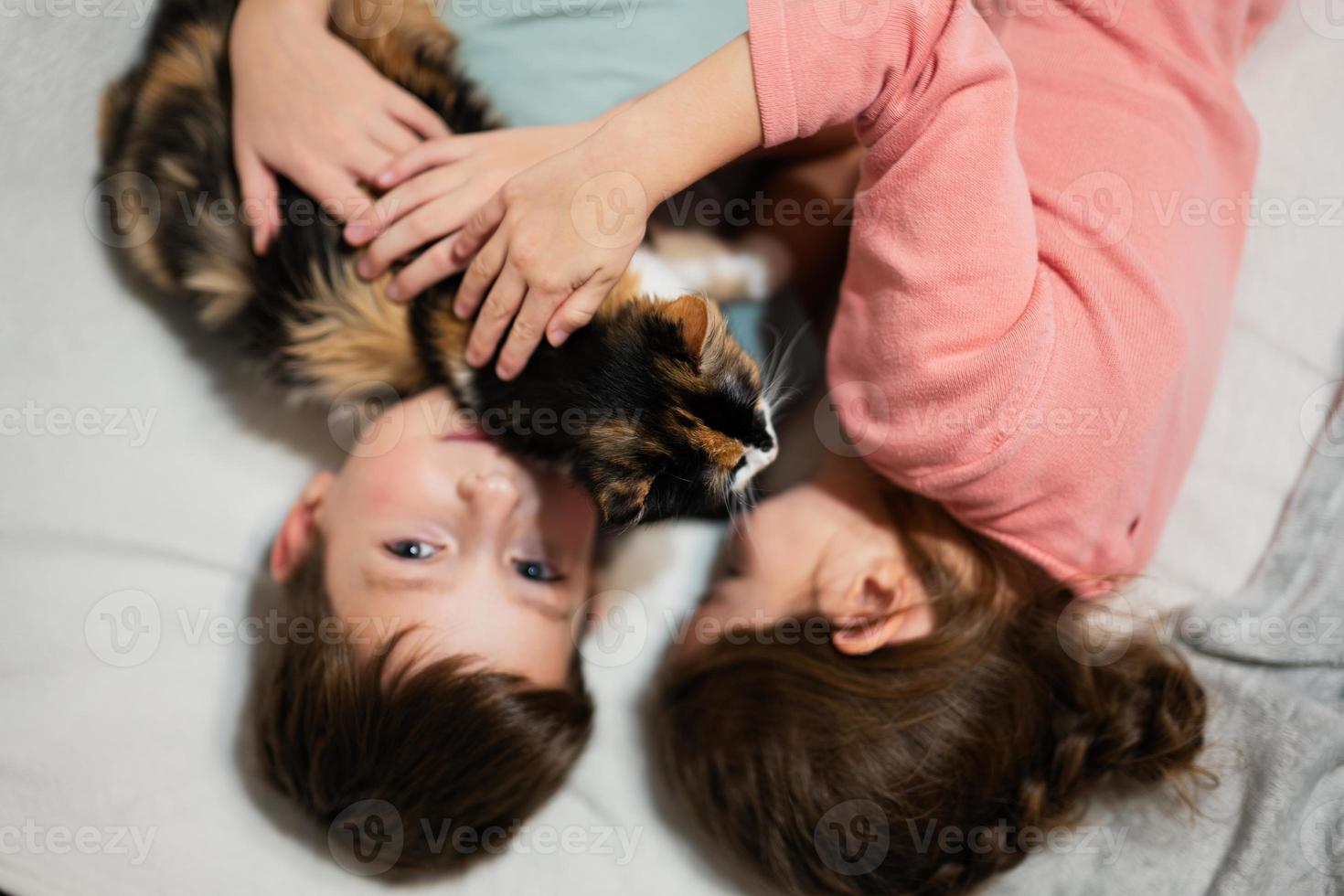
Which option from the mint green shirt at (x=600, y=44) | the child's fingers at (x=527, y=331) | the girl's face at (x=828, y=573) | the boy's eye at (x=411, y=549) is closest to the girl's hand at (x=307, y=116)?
the mint green shirt at (x=600, y=44)

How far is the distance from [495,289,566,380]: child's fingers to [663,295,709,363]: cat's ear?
0.13 meters

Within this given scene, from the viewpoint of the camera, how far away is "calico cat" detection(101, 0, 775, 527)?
0.82 metres

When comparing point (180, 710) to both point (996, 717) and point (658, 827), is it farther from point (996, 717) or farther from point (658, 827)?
point (996, 717)

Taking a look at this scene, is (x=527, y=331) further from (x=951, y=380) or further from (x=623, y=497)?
(x=951, y=380)

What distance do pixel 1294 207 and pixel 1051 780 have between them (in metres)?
0.79

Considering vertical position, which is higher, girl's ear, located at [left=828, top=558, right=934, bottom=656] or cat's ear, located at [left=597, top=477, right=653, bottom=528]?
cat's ear, located at [left=597, top=477, right=653, bottom=528]

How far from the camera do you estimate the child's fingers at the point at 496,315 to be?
0.87 m

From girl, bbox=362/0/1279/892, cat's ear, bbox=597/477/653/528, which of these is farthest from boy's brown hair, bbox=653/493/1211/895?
cat's ear, bbox=597/477/653/528

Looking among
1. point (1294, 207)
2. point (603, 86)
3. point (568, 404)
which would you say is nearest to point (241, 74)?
A: point (603, 86)

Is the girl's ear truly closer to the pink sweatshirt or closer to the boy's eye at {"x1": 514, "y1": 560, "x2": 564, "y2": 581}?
the pink sweatshirt

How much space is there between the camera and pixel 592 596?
113 centimetres

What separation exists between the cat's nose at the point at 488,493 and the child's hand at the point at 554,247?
0.37 feet

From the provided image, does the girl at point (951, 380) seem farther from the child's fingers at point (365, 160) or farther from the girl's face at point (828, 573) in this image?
the child's fingers at point (365, 160)

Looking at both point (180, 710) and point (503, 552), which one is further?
point (180, 710)
